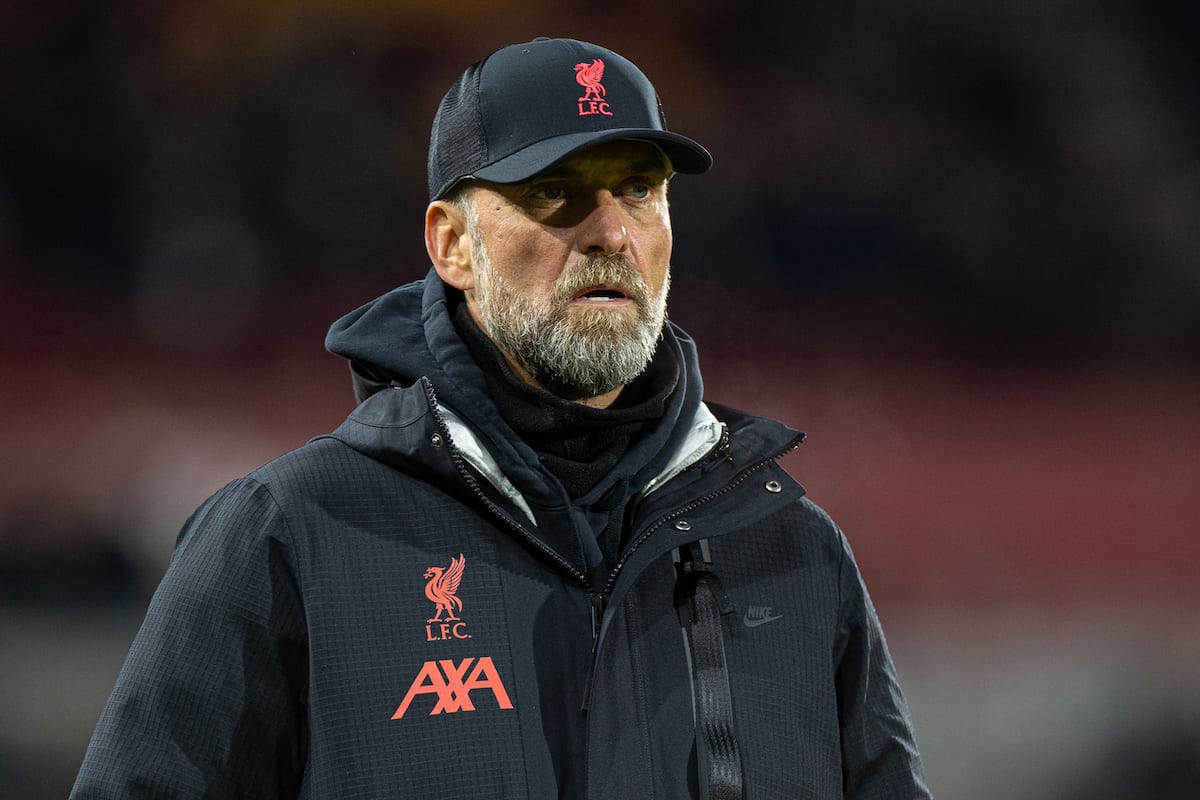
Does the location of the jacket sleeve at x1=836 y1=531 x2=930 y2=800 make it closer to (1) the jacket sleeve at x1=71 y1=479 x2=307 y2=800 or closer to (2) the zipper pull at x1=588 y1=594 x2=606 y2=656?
(2) the zipper pull at x1=588 y1=594 x2=606 y2=656

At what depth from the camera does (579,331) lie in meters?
1.41

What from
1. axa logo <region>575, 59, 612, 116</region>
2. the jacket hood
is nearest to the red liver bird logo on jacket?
the jacket hood

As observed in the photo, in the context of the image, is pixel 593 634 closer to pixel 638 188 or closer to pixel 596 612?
pixel 596 612

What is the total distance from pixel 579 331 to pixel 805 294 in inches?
74.6

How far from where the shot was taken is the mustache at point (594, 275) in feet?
4.63

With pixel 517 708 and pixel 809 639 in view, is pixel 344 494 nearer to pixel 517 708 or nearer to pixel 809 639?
pixel 517 708

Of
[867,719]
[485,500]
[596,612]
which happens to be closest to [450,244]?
[485,500]

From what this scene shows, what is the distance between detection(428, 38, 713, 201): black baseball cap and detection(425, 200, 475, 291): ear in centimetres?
3

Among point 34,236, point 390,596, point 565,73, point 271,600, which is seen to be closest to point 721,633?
point 390,596

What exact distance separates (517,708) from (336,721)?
0.16 meters

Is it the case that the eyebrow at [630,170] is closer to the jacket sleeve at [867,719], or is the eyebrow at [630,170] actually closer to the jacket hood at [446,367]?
the jacket hood at [446,367]

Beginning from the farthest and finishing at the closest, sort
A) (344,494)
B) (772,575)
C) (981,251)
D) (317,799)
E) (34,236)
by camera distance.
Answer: (981,251) < (34,236) < (772,575) < (344,494) < (317,799)

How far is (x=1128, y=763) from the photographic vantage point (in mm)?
3049

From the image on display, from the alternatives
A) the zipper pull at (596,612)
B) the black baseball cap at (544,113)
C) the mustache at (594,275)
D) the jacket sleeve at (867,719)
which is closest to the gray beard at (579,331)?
the mustache at (594,275)
